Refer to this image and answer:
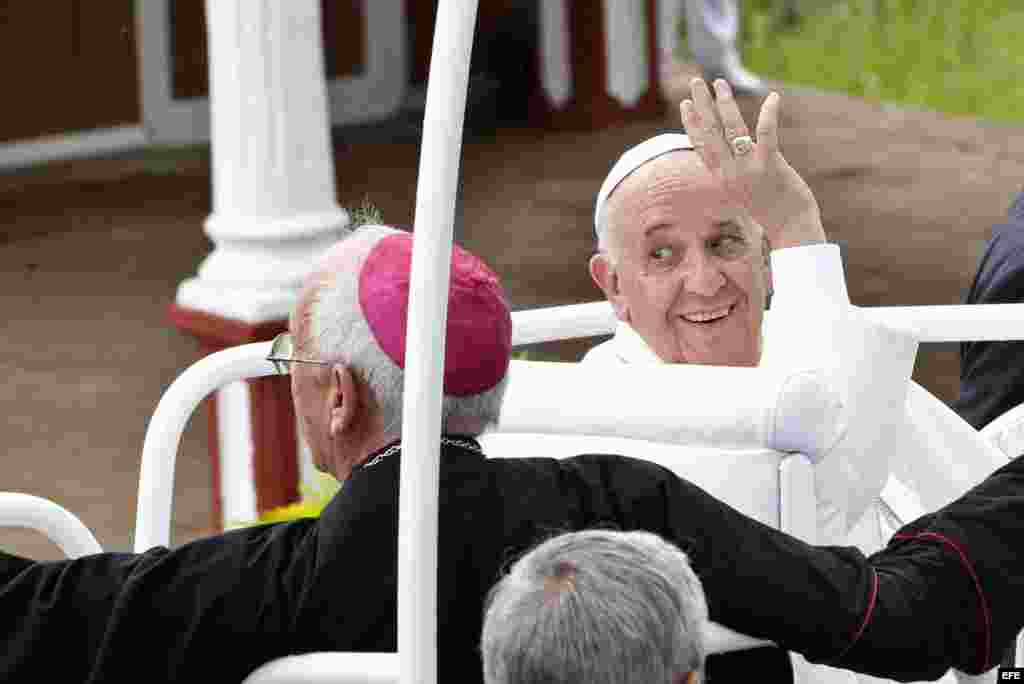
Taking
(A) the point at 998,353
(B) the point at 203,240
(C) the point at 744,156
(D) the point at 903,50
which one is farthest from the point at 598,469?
(D) the point at 903,50

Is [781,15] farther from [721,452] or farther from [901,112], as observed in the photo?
[721,452]

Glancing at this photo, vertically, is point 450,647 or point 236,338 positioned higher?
point 450,647

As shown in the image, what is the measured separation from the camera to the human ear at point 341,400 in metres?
1.83

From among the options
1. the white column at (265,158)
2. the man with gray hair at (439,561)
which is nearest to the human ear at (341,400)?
the man with gray hair at (439,561)

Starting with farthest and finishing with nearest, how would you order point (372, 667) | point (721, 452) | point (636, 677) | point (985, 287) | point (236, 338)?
1. point (236, 338)
2. point (985, 287)
3. point (721, 452)
4. point (372, 667)
5. point (636, 677)

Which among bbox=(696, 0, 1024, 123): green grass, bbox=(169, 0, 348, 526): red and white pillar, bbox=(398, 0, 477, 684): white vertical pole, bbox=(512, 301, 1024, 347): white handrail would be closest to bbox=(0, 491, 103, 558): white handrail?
bbox=(398, 0, 477, 684): white vertical pole

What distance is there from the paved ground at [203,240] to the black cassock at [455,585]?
3.93 m

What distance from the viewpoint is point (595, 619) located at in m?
1.49

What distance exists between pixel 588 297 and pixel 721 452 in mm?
6639

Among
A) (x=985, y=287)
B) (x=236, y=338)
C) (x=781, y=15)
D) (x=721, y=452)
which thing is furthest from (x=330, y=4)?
(x=721, y=452)

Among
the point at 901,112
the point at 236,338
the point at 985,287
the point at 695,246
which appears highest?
the point at 695,246

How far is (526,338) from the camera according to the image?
2.75 meters

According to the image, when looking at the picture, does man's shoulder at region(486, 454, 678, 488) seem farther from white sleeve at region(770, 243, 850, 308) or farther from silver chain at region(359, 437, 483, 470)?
white sleeve at region(770, 243, 850, 308)

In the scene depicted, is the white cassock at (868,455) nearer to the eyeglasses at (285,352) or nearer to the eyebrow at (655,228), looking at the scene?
the eyebrow at (655,228)
